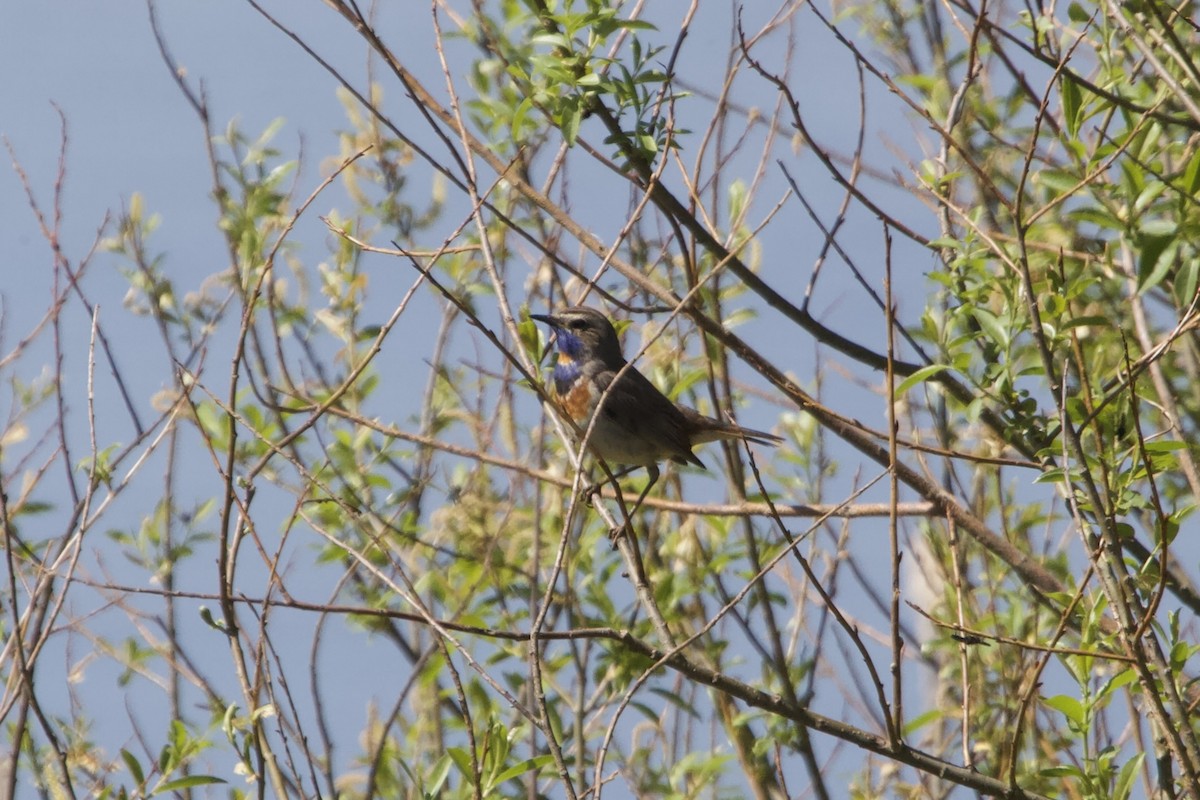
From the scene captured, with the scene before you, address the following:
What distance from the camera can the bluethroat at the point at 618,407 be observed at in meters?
6.66

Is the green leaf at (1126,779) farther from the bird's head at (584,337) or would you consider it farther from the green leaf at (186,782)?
the bird's head at (584,337)

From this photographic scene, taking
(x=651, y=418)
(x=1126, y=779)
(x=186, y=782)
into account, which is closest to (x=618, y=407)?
(x=651, y=418)

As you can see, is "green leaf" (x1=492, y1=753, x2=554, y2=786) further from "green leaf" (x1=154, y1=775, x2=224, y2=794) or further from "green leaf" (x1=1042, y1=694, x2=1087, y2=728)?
"green leaf" (x1=1042, y1=694, x2=1087, y2=728)

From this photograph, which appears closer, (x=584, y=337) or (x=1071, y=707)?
(x=1071, y=707)

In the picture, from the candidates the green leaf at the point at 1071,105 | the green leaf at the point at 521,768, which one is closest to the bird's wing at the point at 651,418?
the green leaf at the point at 521,768

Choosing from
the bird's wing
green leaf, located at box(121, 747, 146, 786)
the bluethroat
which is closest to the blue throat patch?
the bluethroat

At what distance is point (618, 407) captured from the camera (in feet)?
22.8

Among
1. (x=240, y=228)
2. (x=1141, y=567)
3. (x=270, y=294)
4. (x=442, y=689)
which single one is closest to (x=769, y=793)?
(x=442, y=689)

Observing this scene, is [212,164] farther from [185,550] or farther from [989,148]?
[989,148]

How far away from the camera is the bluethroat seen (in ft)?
21.8

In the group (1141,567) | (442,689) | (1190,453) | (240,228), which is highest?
(240,228)

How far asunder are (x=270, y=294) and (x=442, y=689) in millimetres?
1832

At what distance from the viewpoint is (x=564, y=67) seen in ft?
13.7

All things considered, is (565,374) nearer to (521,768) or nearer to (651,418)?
(651,418)
